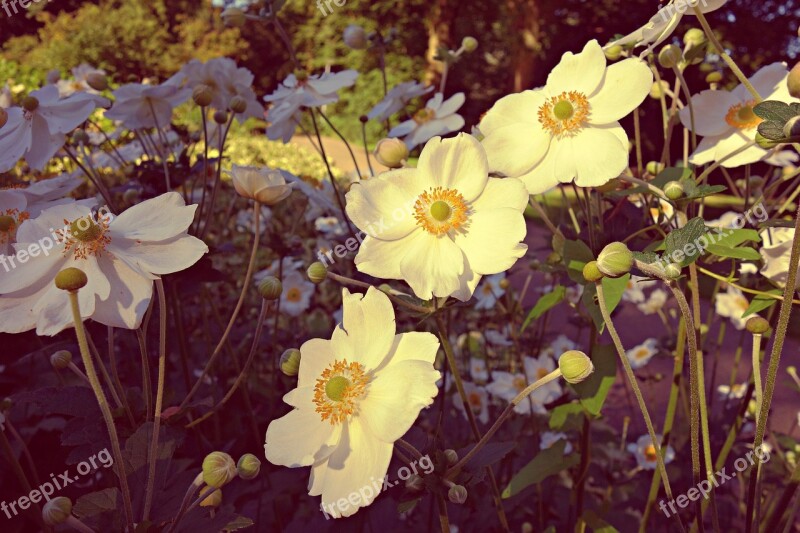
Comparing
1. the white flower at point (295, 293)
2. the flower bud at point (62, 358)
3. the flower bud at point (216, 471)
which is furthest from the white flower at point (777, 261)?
the white flower at point (295, 293)

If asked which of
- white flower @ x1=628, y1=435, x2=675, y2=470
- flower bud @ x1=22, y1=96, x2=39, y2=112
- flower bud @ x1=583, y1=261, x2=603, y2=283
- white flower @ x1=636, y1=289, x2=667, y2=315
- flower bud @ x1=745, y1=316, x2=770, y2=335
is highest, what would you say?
flower bud @ x1=22, y1=96, x2=39, y2=112

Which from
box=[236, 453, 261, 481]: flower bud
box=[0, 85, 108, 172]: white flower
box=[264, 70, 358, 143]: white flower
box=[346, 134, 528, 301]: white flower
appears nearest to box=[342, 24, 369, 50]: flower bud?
box=[264, 70, 358, 143]: white flower

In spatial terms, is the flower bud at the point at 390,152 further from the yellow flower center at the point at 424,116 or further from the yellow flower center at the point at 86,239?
the yellow flower center at the point at 424,116

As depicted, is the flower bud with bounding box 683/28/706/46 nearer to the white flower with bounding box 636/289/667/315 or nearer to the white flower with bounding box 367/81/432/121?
the white flower with bounding box 367/81/432/121

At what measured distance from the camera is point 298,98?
1609mm

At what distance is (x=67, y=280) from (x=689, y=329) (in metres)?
0.72

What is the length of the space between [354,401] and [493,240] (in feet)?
1.00

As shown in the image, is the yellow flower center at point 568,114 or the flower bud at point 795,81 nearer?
the flower bud at point 795,81

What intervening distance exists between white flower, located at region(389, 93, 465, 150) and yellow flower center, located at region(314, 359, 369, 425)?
0.87 metres

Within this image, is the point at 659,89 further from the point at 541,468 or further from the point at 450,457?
the point at 450,457

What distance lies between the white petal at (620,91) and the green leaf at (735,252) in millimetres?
245

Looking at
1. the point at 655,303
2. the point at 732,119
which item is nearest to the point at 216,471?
the point at 732,119

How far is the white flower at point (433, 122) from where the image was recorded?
1.57 m

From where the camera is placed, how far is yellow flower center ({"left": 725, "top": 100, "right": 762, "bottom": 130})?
3.60 feet
